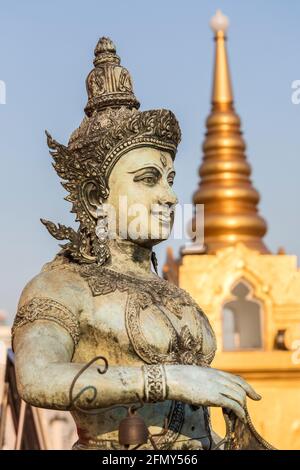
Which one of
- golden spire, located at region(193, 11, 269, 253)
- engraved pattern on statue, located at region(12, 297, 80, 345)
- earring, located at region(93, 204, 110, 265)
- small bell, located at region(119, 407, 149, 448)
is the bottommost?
small bell, located at region(119, 407, 149, 448)

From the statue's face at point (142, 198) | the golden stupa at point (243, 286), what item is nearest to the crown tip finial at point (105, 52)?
the statue's face at point (142, 198)

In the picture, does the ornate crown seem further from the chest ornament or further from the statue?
the chest ornament

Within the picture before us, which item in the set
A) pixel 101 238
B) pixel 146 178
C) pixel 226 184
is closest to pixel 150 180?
pixel 146 178

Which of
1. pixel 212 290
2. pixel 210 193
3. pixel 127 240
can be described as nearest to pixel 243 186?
pixel 210 193

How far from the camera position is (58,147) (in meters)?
4.97

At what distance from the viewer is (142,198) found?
4902mm

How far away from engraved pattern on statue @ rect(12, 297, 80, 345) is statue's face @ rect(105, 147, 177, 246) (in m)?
0.49

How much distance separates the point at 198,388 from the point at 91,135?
1231mm

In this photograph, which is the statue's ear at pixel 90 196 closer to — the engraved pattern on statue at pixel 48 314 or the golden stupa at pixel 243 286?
the engraved pattern on statue at pixel 48 314

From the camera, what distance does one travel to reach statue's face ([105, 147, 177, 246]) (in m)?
4.91

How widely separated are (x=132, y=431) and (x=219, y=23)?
20.6m

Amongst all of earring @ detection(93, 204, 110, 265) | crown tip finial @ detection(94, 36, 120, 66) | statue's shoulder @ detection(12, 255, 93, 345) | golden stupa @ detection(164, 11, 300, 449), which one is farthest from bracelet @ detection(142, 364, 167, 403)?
golden stupa @ detection(164, 11, 300, 449)

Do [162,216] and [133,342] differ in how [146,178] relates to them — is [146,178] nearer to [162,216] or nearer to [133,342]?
[162,216]
